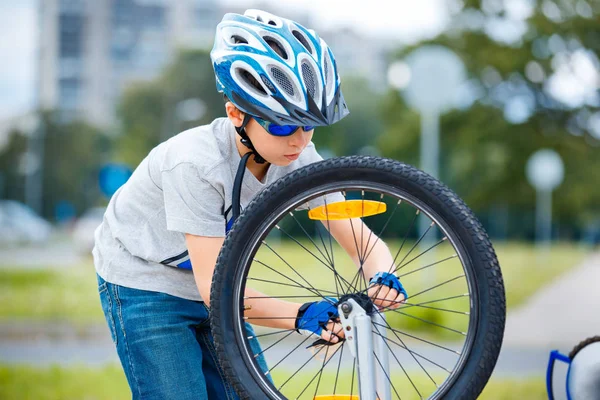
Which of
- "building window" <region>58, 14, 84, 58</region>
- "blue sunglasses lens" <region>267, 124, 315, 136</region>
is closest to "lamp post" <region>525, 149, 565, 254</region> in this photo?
"blue sunglasses lens" <region>267, 124, 315, 136</region>

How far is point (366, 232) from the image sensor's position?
2219 millimetres

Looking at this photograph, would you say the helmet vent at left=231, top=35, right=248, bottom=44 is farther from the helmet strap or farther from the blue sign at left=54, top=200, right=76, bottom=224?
the blue sign at left=54, top=200, right=76, bottom=224

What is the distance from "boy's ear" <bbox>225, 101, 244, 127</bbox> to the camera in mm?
2032

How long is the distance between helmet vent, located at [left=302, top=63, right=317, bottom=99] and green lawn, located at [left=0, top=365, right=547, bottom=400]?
10.4ft

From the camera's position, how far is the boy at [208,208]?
1.91 m

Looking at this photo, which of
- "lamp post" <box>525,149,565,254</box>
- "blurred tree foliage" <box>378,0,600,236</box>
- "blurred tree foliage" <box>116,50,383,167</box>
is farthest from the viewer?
"blurred tree foliage" <box>116,50,383,167</box>

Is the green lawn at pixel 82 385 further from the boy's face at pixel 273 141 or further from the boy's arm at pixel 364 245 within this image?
the boy's face at pixel 273 141

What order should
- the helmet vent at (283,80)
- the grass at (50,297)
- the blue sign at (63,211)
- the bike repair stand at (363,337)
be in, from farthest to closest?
the blue sign at (63,211)
the grass at (50,297)
the helmet vent at (283,80)
the bike repair stand at (363,337)

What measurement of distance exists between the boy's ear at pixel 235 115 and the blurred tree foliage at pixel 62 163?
45.8 meters

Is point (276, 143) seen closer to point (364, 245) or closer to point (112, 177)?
point (364, 245)

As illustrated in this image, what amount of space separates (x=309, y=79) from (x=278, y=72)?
0.08m

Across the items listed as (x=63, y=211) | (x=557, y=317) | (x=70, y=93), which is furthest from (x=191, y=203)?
(x=70, y=93)

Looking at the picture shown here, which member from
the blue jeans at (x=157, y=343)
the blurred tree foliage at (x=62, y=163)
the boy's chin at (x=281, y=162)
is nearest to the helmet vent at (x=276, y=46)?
the boy's chin at (x=281, y=162)

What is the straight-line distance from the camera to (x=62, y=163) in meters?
46.4
